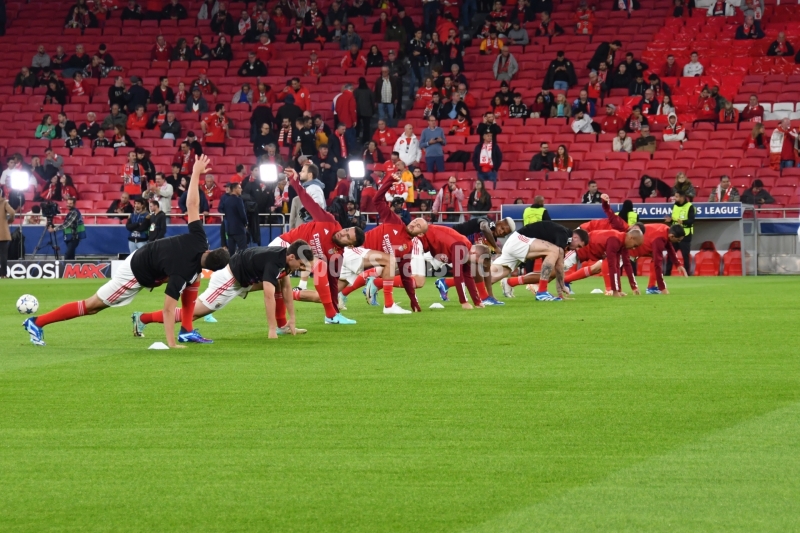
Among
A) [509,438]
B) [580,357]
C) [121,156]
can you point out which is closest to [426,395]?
[509,438]

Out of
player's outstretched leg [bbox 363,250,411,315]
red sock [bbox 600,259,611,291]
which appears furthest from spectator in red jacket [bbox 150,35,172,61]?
player's outstretched leg [bbox 363,250,411,315]

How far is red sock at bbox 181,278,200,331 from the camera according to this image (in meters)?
12.7

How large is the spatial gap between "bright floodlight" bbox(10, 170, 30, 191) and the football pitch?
60.4ft

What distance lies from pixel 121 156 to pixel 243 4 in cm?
857

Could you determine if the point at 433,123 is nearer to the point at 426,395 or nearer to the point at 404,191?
the point at 404,191

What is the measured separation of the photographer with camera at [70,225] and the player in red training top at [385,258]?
13579 mm

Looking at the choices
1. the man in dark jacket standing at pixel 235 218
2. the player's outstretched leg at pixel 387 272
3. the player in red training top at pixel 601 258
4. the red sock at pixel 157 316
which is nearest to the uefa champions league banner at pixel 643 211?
the player in red training top at pixel 601 258

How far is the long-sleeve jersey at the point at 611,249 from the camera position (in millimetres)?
19703

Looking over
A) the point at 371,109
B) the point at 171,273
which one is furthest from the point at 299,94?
the point at 171,273

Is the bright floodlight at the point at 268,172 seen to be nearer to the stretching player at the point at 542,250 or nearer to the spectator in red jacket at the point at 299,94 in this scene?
the spectator in red jacket at the point at 299,94

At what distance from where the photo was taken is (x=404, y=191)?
94.9 ft

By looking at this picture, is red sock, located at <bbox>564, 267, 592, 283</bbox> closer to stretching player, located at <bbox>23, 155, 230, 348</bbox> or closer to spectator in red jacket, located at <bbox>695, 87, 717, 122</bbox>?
stretching player, located at <bbox>23, 155, 230, 348</bbox>

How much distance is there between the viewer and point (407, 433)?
7.30 metres

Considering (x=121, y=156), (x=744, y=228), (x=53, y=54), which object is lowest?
(x=744, y=228)
